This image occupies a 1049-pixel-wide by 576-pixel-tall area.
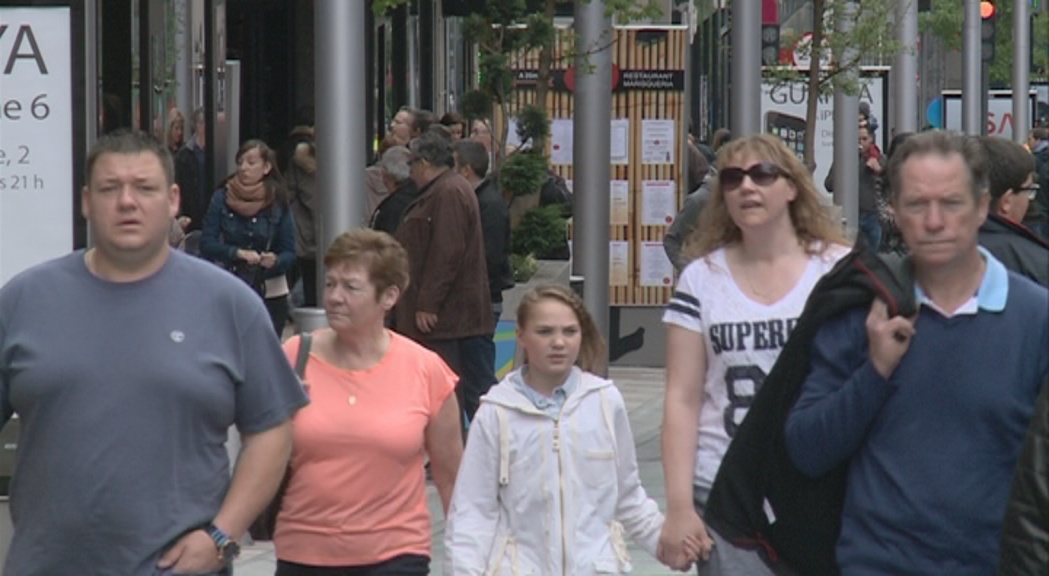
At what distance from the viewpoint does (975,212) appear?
4.66 m

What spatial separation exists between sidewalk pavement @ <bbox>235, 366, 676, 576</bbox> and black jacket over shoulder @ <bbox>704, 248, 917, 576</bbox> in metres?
4.24

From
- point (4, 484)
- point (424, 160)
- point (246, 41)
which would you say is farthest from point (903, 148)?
point (246, 41)

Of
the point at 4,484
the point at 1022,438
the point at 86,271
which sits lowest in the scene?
the point at 4,484

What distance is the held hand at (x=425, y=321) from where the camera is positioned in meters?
12.1

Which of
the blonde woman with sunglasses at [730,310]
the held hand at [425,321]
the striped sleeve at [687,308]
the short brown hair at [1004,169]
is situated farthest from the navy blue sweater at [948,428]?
the held hand at [425,321]

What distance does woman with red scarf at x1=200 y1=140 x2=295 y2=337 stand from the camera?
13898 millimetres

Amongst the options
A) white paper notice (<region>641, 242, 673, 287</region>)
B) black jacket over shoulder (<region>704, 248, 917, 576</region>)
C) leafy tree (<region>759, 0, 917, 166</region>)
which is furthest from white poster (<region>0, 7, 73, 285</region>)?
leafy tree (<region>759, 0, 917, 166</region>)

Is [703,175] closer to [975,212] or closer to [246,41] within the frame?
[246,41]

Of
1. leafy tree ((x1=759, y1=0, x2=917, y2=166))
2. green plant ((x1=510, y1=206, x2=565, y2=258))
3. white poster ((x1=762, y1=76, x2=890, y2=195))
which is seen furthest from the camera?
white poster ((x1=762, y1=76, x2=890, y2=195))

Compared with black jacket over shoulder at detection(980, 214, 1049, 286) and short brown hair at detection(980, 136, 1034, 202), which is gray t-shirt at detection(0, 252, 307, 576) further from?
short brown hair at detection(980, 136, 1034, 202)

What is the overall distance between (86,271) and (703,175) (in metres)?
15.7

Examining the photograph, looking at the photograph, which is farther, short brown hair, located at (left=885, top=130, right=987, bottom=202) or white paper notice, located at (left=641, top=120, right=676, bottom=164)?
white paper notice, located at (left=641, top=120, right=676, bottom=164)

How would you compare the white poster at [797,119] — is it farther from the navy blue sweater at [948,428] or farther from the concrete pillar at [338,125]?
the navy blue sweater at [948,428]

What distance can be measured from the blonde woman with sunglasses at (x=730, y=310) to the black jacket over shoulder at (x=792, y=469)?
0.45 meters
